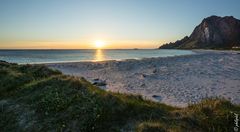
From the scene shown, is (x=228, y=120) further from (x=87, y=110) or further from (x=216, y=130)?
(x=87, y=110)

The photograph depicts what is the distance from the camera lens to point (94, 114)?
6.94 meters

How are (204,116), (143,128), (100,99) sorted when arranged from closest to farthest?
(143,128) < (204,116) < (100,99)

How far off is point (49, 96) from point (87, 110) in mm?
1757

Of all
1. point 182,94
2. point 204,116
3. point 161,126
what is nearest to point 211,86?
point 182,94

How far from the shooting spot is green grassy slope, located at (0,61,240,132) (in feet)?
21.9

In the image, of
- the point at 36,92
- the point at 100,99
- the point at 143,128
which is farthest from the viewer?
the point at 36,92

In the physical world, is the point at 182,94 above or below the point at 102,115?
below

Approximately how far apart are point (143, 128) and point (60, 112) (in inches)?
103

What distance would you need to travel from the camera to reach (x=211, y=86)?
1847 cm

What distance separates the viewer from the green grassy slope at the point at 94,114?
6688mm

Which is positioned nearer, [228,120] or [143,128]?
[143,128]

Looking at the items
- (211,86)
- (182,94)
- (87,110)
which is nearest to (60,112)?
(87,110)

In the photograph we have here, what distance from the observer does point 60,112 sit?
741 centimetres

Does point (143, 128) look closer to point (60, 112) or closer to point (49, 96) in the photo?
point (60, 112)
